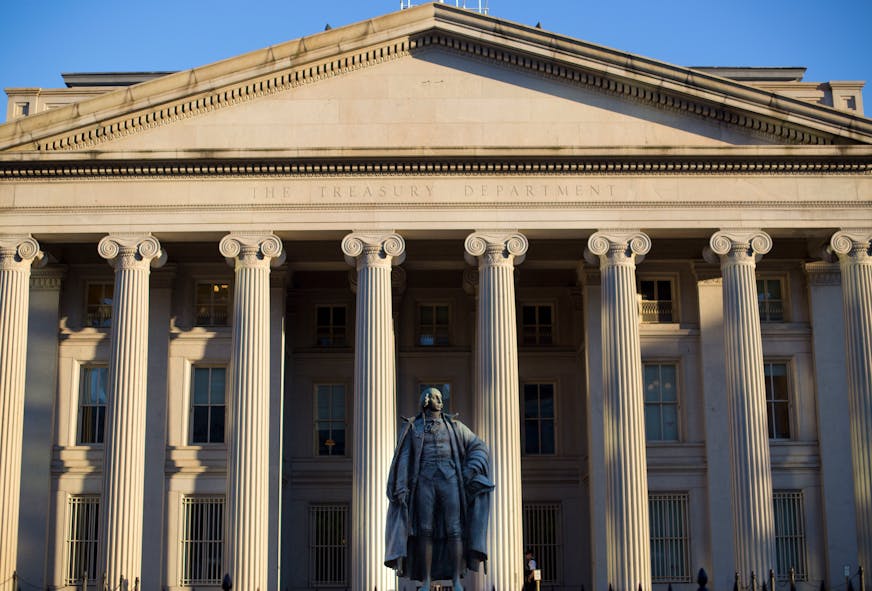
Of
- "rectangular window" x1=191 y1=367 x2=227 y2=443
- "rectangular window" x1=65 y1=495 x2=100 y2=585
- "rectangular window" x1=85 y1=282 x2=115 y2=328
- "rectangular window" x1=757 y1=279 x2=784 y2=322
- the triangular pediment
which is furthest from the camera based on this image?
"rectangular window" x1=757 y1=279 x2=784 y2=322

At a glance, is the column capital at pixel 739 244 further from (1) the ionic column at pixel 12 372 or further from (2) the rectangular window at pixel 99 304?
(1) the ionic column at pixel 12 372

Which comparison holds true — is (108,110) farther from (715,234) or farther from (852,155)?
(852,155)

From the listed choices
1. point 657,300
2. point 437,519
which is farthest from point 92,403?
point 437,519

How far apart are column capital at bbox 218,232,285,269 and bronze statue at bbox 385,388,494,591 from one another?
1580cm

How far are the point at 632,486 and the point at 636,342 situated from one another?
384 centimetres

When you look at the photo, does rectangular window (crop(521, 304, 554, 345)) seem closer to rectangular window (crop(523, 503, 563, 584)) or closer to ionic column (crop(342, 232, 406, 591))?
rectangular window (crop(523, 503, 563, 584))

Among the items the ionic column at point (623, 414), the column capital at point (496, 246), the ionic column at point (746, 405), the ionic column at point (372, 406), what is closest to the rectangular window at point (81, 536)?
the ionic column at point (372, 406)

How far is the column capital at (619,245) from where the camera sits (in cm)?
3559

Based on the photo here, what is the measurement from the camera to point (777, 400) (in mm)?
39406

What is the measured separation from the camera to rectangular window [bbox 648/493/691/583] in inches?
1502

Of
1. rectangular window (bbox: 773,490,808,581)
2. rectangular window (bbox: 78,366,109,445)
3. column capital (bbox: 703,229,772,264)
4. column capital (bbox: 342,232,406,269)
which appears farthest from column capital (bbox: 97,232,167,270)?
rectangular window (bbox: 773,490,808,581)

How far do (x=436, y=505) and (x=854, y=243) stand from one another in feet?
64.7

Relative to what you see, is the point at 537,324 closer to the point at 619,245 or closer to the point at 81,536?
the point at 619,245

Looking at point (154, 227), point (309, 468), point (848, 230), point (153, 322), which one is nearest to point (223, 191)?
point (154, 227)
